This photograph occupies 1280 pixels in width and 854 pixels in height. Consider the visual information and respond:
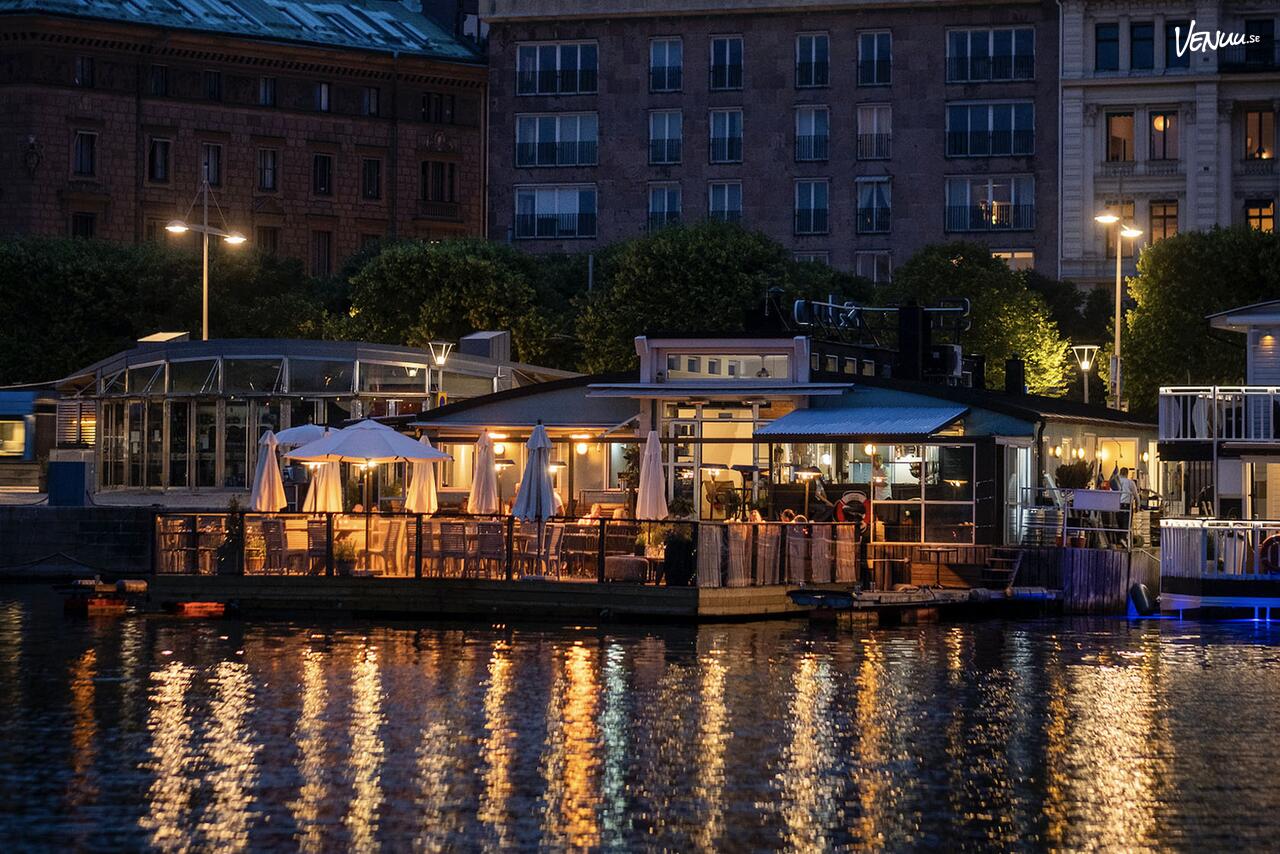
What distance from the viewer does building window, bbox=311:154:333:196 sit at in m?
135

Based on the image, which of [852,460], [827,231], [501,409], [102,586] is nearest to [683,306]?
[827,231]

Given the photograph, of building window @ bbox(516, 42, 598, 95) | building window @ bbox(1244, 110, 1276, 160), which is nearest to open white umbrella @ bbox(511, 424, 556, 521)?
building window @ bbox(1244, 110, 1276, 160)

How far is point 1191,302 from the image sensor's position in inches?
3374

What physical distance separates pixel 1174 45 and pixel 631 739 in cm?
9381

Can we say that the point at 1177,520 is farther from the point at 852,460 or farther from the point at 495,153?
the point at 495,153

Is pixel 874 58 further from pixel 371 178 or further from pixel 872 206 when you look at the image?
pixel 371 178

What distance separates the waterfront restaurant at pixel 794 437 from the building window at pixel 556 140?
63.6 metres

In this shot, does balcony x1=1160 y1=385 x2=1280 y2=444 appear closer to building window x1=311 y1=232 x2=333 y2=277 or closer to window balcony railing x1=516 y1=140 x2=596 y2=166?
window balcony railing x1=516 y1=140 x2=596 y2=166

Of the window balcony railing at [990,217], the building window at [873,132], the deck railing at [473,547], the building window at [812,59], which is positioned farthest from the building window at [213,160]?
the deck railing at [473,547]

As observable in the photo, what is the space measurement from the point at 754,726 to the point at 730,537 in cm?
1395

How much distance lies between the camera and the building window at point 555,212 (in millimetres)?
124938

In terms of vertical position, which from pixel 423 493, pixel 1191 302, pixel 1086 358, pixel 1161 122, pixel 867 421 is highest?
pixel 1161 122

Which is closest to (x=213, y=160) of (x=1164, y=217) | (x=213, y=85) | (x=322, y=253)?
(x=213, y=85)

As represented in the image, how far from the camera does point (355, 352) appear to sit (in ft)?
225
